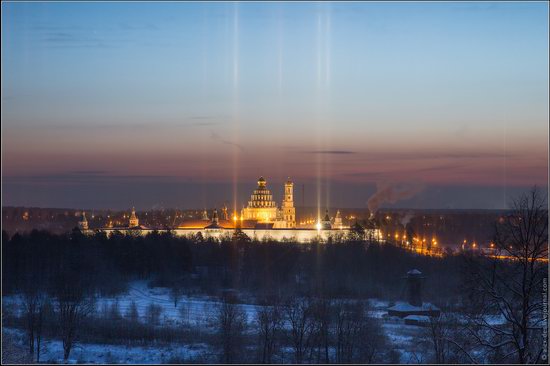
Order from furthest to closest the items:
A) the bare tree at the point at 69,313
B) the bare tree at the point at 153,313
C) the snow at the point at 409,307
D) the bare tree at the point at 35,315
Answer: the snow at the point at 409,307 < the bare tree at the point at 153,313 < the bare tree at the point at 35,315 < the bare tree at the point at 69,313

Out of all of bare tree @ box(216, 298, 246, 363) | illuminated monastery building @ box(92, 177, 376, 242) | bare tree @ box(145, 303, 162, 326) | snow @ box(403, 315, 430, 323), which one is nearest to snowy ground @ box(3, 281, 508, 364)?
bare tree @ box(145, 303, 162, 326)

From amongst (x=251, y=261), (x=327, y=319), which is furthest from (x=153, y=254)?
(x=327, y=319)

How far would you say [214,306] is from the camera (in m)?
40.2

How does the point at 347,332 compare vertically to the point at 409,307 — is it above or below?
above

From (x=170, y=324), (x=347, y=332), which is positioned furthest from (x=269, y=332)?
(x=170, y=324)

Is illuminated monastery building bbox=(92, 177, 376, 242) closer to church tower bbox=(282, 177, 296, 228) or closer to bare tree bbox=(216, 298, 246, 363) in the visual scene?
church tower bbox=(282, 177, 296, 228)

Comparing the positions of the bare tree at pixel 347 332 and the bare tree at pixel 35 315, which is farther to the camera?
the bare tree at pixel 35 315

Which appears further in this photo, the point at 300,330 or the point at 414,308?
the point at 414,308

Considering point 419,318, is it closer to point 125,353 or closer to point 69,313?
point 125,353

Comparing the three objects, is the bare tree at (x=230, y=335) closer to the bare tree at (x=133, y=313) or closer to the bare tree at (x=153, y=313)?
the bare tree at (x=153, y=313)

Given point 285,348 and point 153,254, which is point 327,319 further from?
point 153,254

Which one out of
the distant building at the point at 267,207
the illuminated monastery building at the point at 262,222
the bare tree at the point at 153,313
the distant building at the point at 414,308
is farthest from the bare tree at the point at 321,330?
the distant building at the point at 267,207

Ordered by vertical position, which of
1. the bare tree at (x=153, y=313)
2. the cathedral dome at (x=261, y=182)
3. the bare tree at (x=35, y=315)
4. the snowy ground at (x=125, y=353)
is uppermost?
the cathedral dome at (x=261, y=182)

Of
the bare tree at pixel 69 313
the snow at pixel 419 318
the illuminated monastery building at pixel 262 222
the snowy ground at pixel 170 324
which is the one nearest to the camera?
the snowy ground at pixel 170 324
